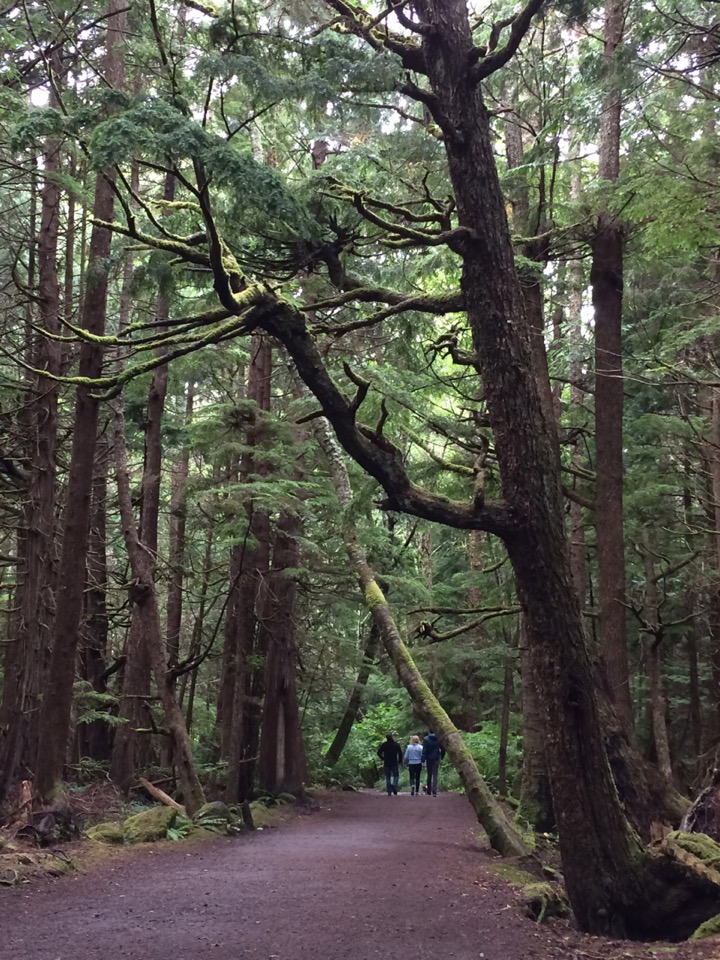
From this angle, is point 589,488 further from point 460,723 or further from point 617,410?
point 460,723

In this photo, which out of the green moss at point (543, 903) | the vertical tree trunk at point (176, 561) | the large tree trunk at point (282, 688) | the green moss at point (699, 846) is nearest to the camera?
the green moss at point (699, 846)

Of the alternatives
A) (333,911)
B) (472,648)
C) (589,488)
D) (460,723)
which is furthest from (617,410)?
(460,723)

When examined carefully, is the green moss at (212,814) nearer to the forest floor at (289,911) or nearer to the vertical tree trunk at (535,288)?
the forest floor at (289,911)

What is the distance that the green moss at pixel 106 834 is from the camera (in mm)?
9875

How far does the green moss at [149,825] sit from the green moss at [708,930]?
272 inches

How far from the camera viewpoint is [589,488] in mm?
13039

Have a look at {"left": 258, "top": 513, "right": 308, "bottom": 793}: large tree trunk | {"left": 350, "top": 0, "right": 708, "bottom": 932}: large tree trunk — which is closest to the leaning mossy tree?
{"left": 350, "top": 0, "right": 708, "bottom": 932}: large tree trunk

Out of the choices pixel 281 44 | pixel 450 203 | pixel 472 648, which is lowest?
pixel 472 648

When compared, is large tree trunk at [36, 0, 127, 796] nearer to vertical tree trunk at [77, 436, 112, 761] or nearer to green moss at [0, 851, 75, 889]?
green moss at [0, 851, 75, 889]

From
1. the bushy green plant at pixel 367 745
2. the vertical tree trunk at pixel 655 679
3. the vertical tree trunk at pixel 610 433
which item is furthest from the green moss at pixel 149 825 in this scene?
the bushy green plant at pixel 367 745

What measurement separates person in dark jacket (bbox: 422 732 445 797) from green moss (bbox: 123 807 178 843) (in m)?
8.23

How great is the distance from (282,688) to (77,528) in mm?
7046

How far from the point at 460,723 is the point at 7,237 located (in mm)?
18491

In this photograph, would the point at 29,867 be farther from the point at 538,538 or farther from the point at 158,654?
the point at 538,538
